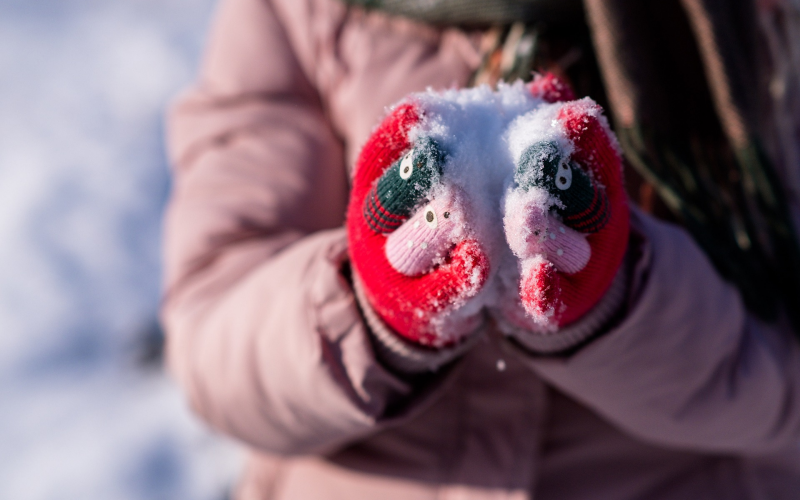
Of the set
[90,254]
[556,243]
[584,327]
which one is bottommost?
[90,254]

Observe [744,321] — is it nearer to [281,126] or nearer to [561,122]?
[561,122]

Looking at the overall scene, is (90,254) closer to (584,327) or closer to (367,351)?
(367,351)

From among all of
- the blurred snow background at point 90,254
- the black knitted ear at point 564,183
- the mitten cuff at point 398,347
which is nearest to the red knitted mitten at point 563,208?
the black knitted ear at point 564,183

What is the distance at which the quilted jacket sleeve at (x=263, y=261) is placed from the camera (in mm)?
468

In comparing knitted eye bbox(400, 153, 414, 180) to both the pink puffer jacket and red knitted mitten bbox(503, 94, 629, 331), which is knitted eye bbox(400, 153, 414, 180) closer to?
red knitted mitten bbox(503, 94, 629, 331)

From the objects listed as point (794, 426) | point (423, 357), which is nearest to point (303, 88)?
point (423, 357)

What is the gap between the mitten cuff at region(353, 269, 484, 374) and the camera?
42 centimetres

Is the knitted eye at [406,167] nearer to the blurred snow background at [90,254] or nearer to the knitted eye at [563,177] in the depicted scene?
the knitted eye at [563,177]

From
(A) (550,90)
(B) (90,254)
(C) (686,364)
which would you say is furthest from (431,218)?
(B) (90,254)

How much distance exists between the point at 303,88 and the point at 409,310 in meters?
0.46

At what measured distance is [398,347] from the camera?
43 centimetres

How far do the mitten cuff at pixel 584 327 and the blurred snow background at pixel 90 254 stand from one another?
40.8 inches

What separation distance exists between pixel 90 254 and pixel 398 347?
1.36 meters

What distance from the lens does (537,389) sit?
0.60 metres
